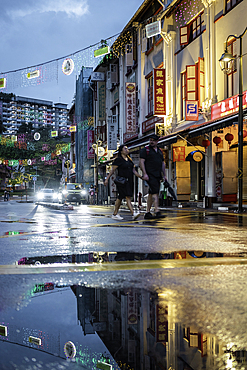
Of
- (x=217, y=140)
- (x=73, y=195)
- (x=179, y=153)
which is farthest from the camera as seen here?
(x=73, y=195)

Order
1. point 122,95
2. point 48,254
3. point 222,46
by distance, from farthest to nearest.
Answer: point 122,95 → point 222,46 → point 48,254

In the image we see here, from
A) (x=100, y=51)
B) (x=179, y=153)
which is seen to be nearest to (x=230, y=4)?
(x=100, y=51)

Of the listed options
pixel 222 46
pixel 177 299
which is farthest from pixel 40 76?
pixel 177 299

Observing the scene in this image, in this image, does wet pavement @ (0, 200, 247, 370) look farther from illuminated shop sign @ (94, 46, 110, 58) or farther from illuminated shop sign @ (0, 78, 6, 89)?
illuminated shop sign @ (0, 78, 6, 89)

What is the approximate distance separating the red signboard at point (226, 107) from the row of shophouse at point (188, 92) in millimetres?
37

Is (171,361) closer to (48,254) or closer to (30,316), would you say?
(30,316)

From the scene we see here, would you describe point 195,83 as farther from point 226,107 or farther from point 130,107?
point 130,107

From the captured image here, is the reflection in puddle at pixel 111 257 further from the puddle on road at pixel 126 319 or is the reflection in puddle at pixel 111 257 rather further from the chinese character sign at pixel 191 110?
the chinese character sign at pixel 191 110

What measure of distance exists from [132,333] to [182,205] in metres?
18.9

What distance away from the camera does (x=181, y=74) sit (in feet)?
71.2

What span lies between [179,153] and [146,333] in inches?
770

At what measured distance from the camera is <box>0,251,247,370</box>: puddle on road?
1761 millimetres

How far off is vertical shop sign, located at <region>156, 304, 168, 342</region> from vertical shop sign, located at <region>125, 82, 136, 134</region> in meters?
26.7

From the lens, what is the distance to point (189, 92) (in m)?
18.4
